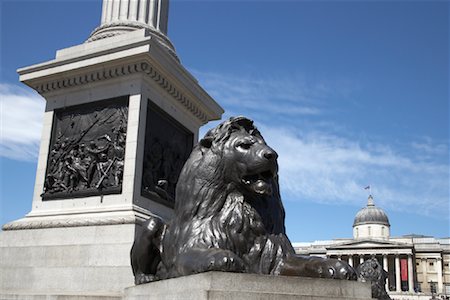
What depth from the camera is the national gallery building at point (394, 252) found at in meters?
81.4

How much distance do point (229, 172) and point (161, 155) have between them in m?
6.37

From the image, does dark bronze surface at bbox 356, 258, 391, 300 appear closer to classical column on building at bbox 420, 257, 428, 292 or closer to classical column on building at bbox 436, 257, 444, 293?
classical column on building at bbox 420, 257, 428, 292

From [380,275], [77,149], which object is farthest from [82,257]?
[380,275]

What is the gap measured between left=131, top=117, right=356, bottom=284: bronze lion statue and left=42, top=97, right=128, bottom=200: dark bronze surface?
5.41m

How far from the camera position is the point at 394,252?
82000 mm

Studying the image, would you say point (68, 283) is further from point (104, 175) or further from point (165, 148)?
point (165, 148)

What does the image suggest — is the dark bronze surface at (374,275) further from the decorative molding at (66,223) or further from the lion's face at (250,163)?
the lion's face at (250,163)

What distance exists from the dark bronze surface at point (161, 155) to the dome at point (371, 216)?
274ft

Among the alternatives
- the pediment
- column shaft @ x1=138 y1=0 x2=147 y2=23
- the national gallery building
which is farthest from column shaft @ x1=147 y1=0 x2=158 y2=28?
the pediment

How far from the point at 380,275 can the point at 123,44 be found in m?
7.23

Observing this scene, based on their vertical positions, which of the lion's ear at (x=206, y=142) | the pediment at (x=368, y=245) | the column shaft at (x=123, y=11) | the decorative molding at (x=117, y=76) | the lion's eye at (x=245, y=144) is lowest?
the lion's eye at (x=245, y=144)

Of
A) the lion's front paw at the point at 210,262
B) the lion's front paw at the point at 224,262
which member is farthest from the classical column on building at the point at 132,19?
the lion's front paw at the point at 224,262

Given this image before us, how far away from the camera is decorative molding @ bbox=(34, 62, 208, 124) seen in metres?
10.5

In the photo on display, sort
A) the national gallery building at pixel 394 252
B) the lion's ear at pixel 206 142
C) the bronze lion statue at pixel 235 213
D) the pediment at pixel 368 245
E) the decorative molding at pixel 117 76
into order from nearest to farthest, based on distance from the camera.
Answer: the bronze lion statue at pixel 235 213, the lion's ear at pixel 206 142, the decorative molding at pixel 117 76, the national gallery building at pixel 394 252, the pediment at pixel 368 245
